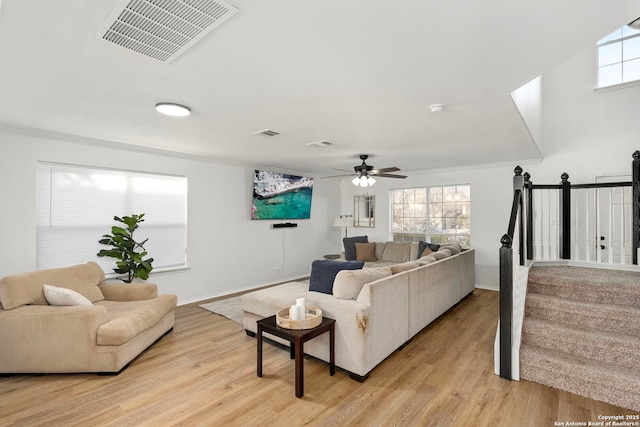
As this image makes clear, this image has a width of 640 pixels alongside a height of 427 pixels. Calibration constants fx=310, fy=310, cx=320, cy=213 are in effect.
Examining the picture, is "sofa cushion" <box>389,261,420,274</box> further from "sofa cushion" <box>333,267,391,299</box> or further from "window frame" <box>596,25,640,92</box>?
"window frame" <box>596,25,640,92</box>

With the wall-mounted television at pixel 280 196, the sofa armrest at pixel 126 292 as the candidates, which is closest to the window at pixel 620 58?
the wall-mounted television at pixel 280 196

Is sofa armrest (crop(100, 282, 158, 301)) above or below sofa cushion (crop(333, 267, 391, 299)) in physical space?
below

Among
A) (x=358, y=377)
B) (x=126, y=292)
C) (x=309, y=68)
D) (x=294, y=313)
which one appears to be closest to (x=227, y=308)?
(x=126, y=292)

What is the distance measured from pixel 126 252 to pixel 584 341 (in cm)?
511

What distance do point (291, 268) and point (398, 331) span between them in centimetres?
388

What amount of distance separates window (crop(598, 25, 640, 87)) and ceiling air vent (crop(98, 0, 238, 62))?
5870mm

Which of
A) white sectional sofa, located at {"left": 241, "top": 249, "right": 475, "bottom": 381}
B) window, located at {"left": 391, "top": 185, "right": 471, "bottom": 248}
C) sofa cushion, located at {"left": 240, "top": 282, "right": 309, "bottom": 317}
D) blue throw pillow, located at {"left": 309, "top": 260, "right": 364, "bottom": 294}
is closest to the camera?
white sectional sofa, located at {"left": 241, "top": 249, "right": 475, "bottom": 381}

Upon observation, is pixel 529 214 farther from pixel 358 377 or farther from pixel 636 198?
pixel 358 377

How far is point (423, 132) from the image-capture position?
3609 millimetres

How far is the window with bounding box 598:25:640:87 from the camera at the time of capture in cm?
455


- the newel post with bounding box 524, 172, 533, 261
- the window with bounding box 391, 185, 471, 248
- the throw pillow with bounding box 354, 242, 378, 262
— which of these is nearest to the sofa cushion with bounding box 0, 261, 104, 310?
the throw pillow with bounding box 354, 242, 378, 262

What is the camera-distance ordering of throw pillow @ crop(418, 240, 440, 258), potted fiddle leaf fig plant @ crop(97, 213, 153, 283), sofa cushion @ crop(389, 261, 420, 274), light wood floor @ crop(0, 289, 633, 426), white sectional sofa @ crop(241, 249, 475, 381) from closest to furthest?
1. light wood floor @ crop(0, 289, 633, 426)
2. white sectional sofa @ crop(241, 249, 475, 381)
3. sofa cushion @ crop(389, 261, 420, 274)
4. potted fiddle leaf fig plant @ crop(97, 213, 153, 283)
5. throw pillow @ crop(418, 240, 440, 258)

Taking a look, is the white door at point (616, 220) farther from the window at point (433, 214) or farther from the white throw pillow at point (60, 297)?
the white throw pillow at point (60, 297)

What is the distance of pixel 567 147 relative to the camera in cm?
495
